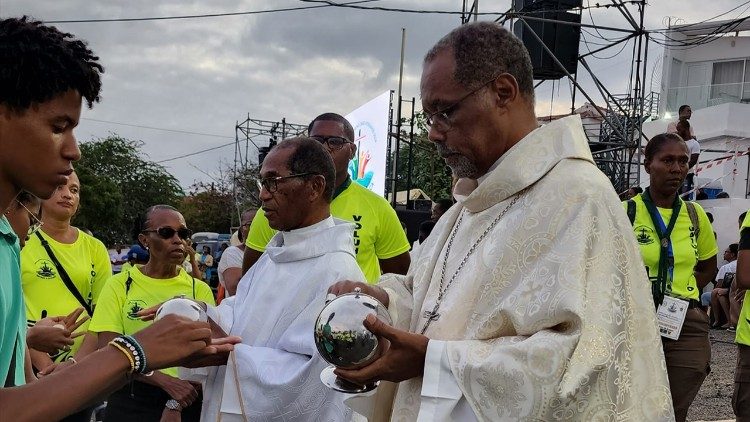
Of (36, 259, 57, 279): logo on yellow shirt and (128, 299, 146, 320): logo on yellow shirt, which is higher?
(36, 259, 57, 279): logo on yellow shirt

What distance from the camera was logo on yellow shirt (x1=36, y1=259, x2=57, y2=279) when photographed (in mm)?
4734

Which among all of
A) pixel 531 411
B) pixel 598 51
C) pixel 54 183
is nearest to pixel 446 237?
pixel 531 411

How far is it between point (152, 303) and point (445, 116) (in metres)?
2.80

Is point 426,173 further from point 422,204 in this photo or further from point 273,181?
point 273,181

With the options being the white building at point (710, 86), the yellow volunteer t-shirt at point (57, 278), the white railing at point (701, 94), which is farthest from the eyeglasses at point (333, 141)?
the white railing at point (701, 94)

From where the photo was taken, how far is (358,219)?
201 inches

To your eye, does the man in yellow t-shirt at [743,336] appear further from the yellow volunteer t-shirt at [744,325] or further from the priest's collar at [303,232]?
the priest's collar at [303,232]

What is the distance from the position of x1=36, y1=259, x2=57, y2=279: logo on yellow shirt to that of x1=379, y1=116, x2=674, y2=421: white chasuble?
3153mm

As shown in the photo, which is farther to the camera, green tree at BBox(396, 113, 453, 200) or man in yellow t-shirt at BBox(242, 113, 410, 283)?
green tree at BBox(396, 113, 453, 200)

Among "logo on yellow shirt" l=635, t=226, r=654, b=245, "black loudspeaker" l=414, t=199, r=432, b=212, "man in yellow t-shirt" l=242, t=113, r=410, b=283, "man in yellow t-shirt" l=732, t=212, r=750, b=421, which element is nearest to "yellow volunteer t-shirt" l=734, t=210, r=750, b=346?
"man in yellow t-shirt" l=732, t=212, r=750, b=421

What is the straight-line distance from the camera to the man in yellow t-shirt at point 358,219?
512 cm

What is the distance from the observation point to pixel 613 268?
212 cm

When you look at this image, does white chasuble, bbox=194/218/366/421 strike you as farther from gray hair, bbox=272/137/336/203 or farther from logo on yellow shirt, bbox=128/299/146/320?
logo on yellow shirt, bbox=128/299/146/320

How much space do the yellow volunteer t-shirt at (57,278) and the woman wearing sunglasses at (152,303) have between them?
32cm
